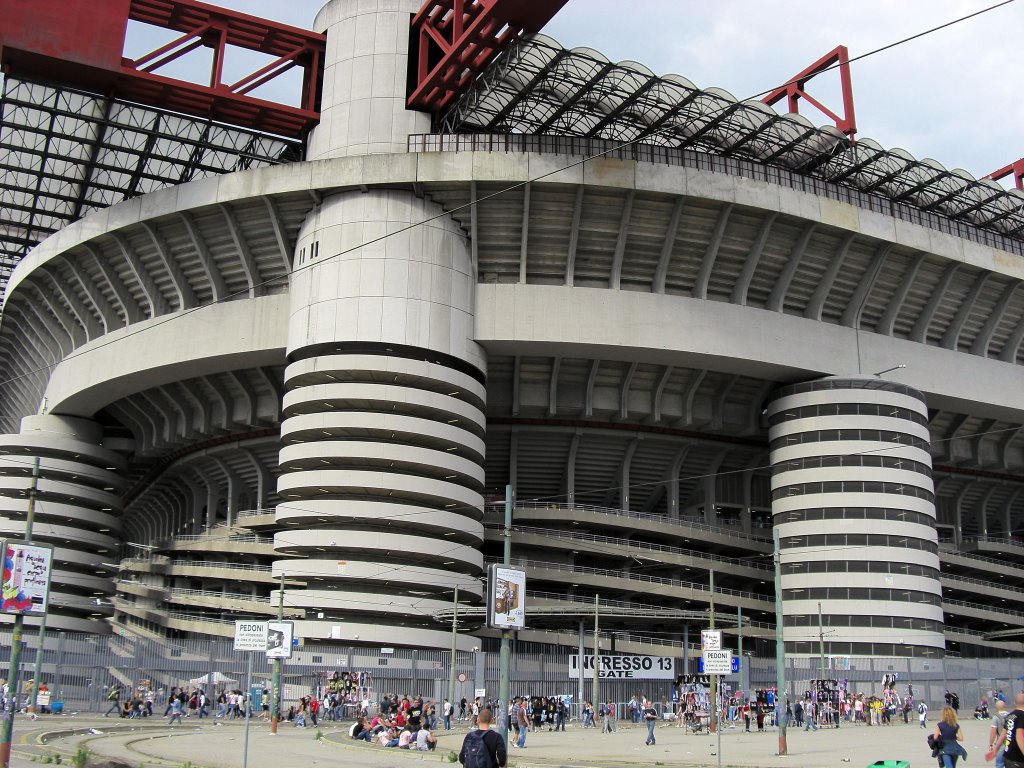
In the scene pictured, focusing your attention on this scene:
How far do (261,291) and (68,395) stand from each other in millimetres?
15632

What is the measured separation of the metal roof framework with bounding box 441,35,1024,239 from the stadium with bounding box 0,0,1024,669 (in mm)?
247

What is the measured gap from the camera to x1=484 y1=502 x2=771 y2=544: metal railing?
65.4 metres

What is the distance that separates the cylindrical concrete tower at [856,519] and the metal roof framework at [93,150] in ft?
113

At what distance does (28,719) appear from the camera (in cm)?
3962

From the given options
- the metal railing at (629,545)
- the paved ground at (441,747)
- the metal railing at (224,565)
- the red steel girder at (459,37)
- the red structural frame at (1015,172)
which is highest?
the red structural frame at (1015,172)

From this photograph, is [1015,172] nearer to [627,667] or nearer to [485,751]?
[627,667]

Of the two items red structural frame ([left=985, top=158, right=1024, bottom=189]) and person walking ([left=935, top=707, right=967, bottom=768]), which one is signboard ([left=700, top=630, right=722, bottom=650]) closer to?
person walking ([left=935, top=707, right=967, bottom=768])

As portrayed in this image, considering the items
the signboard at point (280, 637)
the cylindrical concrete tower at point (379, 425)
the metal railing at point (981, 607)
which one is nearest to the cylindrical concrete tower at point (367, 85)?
the cylindrical concrete tower at point (379, 425)

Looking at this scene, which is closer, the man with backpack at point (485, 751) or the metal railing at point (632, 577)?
the man with backpack at point (485, 751)

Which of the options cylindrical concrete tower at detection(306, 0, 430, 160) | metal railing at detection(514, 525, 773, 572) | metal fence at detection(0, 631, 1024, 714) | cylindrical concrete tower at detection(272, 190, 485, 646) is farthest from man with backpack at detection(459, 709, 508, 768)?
metal railing at detection(514, 525, 773, 572)

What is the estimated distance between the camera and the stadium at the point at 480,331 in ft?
178

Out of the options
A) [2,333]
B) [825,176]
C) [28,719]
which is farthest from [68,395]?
[825,176]

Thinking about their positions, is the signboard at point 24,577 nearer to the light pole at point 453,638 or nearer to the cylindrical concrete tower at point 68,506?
the light pole at point 453,638

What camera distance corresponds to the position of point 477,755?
40.5 feet
